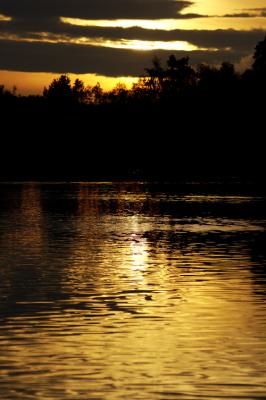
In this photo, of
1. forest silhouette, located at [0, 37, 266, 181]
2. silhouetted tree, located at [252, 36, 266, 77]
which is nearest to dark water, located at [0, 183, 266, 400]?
forest silhouette, located at [0, 37, 266, 181]

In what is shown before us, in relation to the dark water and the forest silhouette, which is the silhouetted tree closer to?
the forest silhouette

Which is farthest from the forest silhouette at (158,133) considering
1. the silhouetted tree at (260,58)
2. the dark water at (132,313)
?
the dark water at (132,313)

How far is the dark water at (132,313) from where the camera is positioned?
1502cm

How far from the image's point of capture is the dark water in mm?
15016

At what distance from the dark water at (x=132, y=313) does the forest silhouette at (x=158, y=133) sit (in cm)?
10948

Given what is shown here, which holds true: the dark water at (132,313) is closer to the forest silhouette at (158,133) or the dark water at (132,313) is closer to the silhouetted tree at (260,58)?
the forest silhouette at (158,133)

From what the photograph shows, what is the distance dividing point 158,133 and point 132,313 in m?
158

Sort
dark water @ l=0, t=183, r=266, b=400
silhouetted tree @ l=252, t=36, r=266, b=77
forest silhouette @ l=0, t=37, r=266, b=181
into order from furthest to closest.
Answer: silhouetted tree @ l=252, t=36, r=266, b=77, forest silhouette @ l=0, t=37, r=266, b=181, dark water @ l=0, t=183, r=266, b=400

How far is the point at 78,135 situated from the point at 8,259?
15626 cm

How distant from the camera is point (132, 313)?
20.8m

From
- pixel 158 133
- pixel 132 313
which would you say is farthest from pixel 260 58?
pixel 132 313

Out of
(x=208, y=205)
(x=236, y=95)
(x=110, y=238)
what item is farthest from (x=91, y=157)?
(x=110, y=238)

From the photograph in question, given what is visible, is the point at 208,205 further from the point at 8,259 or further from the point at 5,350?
the point at 5,350

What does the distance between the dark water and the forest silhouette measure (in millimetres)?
109481
